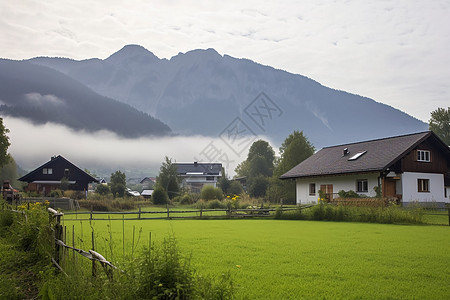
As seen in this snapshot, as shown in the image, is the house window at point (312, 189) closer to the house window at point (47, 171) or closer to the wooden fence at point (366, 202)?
the wooden fence at point (366, 202)

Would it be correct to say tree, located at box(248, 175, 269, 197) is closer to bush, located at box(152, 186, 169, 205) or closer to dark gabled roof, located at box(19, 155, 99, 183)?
bush, located at box(152, 186, 169, 205)

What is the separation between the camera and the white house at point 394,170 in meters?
33.5

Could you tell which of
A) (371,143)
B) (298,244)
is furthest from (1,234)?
(371,143)

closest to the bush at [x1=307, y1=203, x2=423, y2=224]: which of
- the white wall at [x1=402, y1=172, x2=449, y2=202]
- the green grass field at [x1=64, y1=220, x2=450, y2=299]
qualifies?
the green grass field at [x1=64, y1=220, x2=450, y2=299]

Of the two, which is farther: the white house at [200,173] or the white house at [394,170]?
the white house at [200,173]

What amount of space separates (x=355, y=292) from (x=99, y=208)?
32031mm

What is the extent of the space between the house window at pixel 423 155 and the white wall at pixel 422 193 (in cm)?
121

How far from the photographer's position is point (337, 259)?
1013cm

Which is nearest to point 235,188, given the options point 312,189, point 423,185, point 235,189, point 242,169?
point 235,189

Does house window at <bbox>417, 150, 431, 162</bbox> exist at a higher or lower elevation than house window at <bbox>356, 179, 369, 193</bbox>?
higher

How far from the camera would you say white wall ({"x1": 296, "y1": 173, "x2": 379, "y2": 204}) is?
113 feet

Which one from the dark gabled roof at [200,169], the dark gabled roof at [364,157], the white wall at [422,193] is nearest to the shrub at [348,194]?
the dark gabled roof at [364,157]

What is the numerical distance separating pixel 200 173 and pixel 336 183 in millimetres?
59522

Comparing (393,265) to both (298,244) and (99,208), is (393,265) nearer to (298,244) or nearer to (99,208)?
(298,244)
